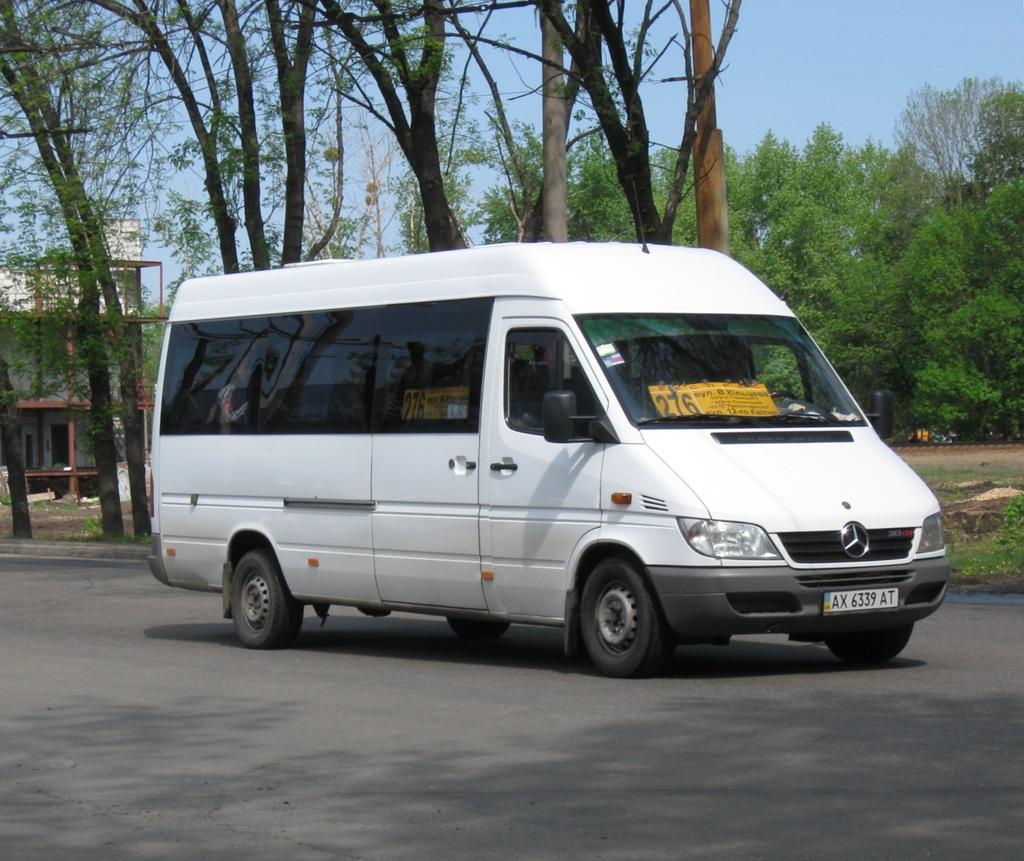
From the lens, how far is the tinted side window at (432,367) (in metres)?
12.2

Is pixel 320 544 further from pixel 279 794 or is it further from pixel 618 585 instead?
pixel 279 794

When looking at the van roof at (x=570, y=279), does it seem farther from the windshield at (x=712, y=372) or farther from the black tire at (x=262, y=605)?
the black tire at (x=262, y=605)

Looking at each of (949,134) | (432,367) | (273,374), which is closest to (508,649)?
(432,367)

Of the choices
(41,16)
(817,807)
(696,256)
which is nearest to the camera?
(817,807)

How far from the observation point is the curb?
29.6m

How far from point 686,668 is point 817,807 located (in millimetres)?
4649

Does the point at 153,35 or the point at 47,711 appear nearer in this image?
the point at 47,711

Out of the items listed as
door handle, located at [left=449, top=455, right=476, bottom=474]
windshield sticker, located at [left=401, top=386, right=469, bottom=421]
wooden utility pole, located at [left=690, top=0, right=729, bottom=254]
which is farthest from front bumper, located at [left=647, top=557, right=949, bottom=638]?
wooden utility pole, located at [left=690, top=0, right=729, bottom=254]

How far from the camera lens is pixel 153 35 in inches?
973

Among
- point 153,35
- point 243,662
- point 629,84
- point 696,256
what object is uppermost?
point 153,35

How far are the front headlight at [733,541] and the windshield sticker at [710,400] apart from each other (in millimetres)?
878

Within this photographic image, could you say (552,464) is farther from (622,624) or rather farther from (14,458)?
(14,458)

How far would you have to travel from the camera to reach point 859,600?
1074 centimetres

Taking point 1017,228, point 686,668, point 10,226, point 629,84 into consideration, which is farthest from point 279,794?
point 1017,228
